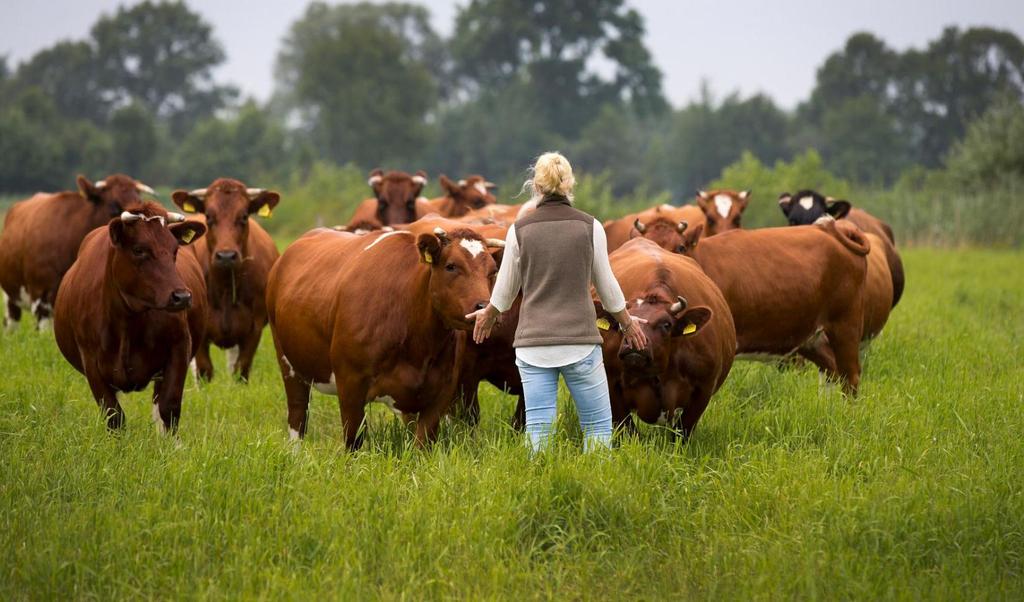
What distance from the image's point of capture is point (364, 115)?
64688mm

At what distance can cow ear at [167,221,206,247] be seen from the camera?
7.48m

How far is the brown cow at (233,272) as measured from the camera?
10.5 m

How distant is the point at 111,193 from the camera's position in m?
12.5

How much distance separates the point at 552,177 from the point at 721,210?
7.15 m

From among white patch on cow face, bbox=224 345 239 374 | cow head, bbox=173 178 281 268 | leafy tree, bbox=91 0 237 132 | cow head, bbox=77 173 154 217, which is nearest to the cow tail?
cow head, bbox=173 178 281 268

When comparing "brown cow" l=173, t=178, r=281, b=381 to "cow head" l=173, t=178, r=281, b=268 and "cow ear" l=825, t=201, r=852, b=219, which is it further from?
"cow ear" l=825, t=201, r=852, b=219

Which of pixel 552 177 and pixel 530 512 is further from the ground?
pixel 552 177

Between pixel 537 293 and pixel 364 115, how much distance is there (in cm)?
6010

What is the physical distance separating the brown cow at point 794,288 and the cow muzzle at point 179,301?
383 centimetres

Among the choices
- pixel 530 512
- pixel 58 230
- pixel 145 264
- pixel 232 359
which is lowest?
pixel 232 359

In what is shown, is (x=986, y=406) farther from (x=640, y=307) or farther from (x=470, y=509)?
(x=470, y=509)

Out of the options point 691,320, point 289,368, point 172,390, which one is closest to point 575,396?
point 691,320

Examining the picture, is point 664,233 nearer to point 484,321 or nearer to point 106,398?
point 484,321

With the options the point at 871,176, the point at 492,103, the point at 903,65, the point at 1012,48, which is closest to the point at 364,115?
the point at 492,103
